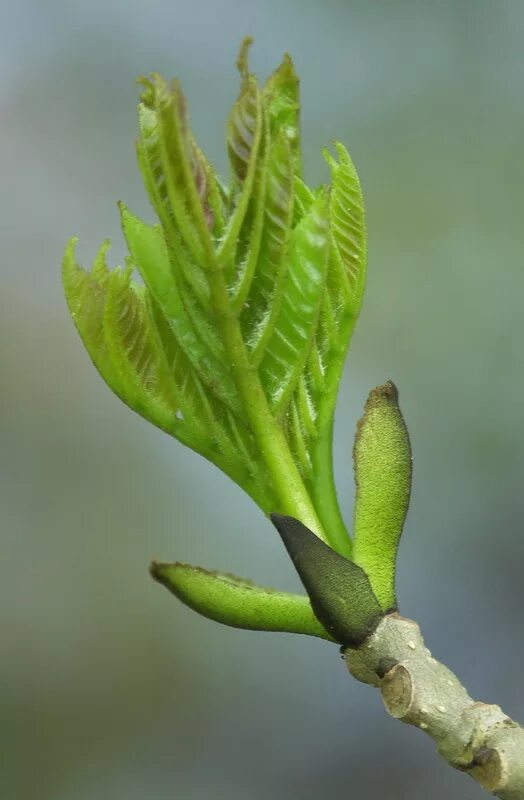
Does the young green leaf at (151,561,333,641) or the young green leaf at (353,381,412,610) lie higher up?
the young green leaf at (353,381,412,610)

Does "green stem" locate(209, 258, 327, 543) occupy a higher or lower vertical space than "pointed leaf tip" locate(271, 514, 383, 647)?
higher

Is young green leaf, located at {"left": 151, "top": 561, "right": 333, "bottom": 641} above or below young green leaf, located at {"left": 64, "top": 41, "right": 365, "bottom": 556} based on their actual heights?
below

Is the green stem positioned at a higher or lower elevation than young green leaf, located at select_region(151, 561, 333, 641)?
higher

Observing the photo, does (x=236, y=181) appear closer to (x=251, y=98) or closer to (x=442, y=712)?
(x=251, y=98)

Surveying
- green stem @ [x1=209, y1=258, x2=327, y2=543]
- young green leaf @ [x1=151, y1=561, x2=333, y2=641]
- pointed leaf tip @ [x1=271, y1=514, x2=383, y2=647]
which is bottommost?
young green leaf @ [x1=151, y1=561, x2=333, y2=641]
